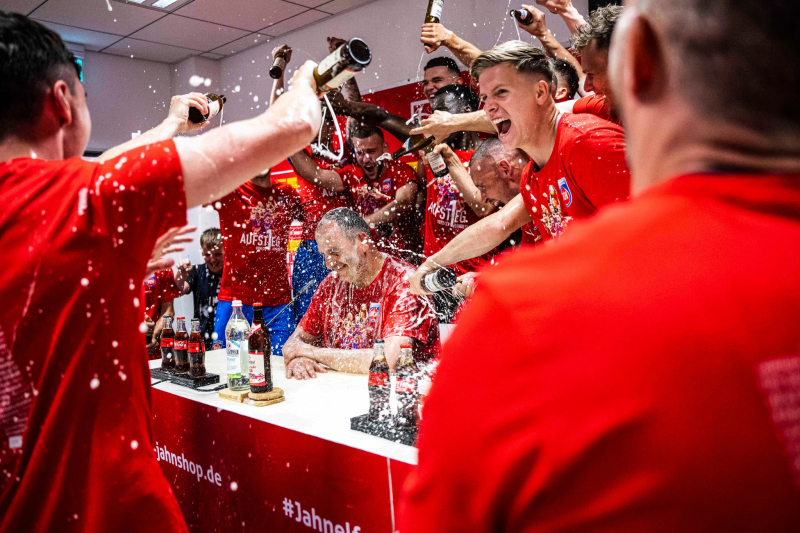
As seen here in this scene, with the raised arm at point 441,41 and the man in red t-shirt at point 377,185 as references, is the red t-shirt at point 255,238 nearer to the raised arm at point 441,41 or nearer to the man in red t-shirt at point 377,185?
the man in red t-shirt at point 377,185

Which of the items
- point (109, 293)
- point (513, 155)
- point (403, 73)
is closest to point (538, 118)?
point (513, 155)

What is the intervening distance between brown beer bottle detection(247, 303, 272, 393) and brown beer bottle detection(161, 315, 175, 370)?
745 millimetres

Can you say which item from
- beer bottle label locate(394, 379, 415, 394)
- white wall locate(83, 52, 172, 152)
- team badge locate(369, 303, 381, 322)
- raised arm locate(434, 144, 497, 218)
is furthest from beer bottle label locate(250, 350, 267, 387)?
white wall locate(83, 52, 172, 152)

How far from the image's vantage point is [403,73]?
473 centimetres

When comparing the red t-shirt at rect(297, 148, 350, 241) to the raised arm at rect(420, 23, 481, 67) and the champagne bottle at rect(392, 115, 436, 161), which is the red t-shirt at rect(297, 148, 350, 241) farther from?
the raised arm at rect(420, 23, 481, 67)

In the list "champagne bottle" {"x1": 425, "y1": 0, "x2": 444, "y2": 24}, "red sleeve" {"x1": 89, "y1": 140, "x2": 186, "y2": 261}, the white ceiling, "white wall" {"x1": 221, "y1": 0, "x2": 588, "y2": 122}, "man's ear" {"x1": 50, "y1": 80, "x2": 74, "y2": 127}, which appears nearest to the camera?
"red sleeve" {"x1": 89, "y1": 140, "x2": 186, "y2": 261}

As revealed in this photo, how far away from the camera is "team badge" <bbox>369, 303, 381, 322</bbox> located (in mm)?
2785

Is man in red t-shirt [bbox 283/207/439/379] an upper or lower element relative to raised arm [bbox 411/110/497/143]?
lower

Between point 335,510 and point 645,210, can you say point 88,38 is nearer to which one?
point 335,510

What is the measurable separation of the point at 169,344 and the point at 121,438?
6.51 feet

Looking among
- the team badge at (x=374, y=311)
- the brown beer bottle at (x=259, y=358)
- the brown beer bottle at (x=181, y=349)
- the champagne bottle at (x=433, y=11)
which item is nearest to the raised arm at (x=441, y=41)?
the champagne bottle at (x=433, y=11)

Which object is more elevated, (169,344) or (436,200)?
(436,200)

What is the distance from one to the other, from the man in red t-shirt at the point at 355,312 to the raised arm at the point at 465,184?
466 millimetres

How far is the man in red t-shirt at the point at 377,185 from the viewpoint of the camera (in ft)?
11.5
